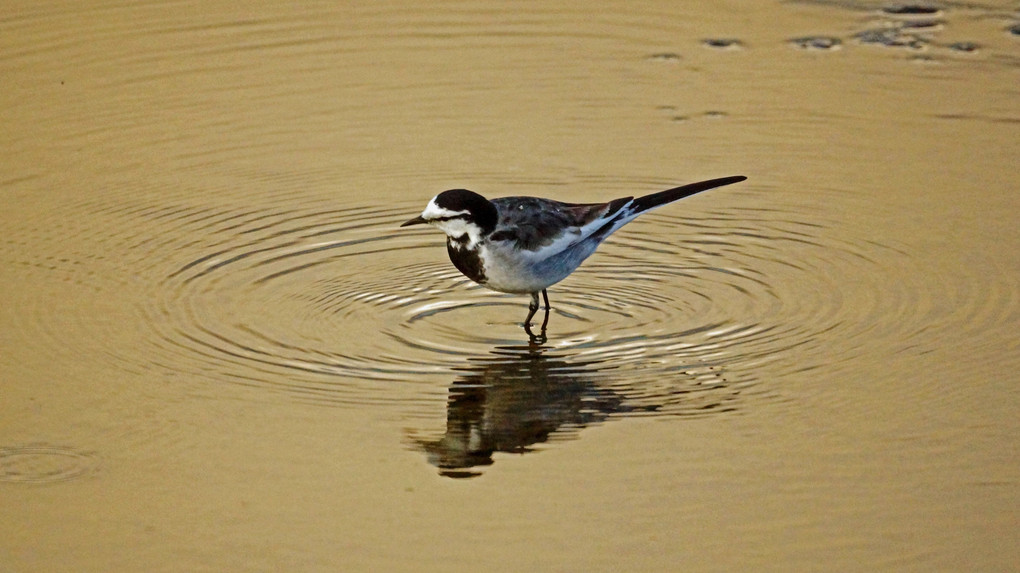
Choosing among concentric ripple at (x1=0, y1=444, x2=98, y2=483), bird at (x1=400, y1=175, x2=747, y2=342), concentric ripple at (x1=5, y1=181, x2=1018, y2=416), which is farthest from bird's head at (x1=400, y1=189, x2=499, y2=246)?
concentric ripple at (x1=0, y1=444, x2=98, y2=483)

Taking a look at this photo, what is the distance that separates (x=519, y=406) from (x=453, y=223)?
145 cm

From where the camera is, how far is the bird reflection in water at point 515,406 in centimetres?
653

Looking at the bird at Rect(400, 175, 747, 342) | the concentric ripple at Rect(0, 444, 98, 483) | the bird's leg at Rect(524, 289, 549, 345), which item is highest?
the bird at Rect(400, 175, 747, 342)

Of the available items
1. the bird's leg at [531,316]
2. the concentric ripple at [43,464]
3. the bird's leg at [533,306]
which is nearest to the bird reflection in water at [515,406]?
the bird's leg at [531,316]

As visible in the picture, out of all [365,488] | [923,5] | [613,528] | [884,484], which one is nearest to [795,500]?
[884,484]

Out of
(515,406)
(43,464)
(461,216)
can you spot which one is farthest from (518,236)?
(43,464)

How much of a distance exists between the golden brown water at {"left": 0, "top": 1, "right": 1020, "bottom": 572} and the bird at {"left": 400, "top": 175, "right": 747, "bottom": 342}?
12.6 inches

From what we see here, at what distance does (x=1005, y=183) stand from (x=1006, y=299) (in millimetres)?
1916

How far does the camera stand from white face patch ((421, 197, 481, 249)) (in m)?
7.95

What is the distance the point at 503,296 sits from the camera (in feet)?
29.4

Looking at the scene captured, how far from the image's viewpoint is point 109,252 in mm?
8789

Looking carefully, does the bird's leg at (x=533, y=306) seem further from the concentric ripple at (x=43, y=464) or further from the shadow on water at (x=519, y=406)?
the concentric ripple at (x=43, y=464)

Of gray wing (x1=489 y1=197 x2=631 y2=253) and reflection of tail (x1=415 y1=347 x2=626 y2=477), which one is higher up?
gray wing (x1=489 y1=197 x2=631 y2=253)

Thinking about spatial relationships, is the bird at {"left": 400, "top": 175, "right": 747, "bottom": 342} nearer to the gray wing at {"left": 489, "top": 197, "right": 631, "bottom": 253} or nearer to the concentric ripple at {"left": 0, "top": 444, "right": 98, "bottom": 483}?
the gray wing at {"left": 489, "top": 197, "right": 631, "bottom": 253}
